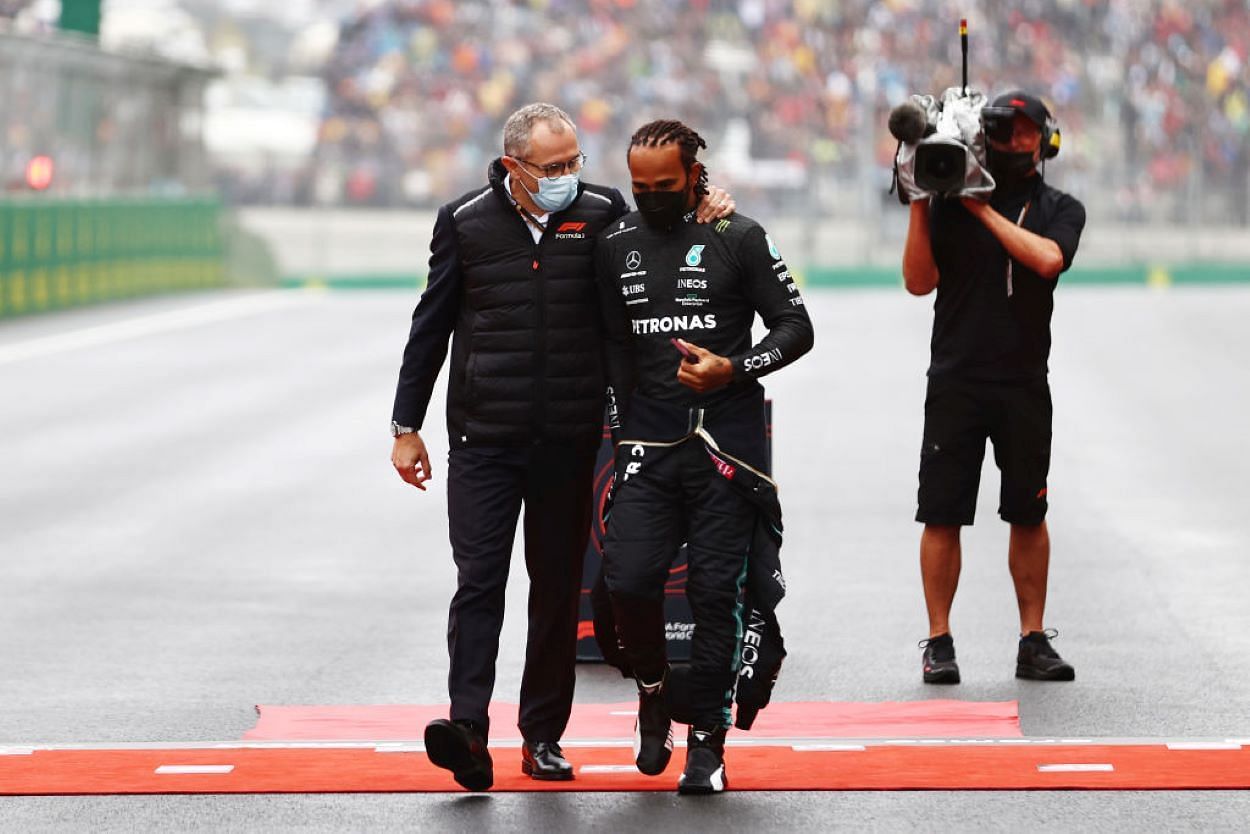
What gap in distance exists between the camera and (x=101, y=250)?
28219mm

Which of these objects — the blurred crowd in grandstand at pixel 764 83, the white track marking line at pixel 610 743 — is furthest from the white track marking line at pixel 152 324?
the white track marking line at pixel 610 743

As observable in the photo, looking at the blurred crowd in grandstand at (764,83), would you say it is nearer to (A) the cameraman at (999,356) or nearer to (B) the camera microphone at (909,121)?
(A) the cameraman at (999,356)

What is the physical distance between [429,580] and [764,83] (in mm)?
28616

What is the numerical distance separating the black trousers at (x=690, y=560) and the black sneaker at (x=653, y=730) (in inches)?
1.7

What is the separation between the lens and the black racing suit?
5512 mm

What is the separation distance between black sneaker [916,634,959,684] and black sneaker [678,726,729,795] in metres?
1.69

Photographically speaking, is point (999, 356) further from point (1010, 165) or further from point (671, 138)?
point (671, 138)

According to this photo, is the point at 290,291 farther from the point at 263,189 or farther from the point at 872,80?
the point at 872,80

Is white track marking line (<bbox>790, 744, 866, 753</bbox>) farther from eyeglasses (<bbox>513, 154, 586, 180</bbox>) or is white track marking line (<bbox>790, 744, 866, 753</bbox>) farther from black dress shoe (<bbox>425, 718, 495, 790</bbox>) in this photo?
eyeglasses (<bbox>513, 154, 586, 180</bbox>)

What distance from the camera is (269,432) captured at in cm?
1507

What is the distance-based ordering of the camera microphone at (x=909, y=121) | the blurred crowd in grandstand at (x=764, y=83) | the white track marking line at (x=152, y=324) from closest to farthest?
the camera microphone at (x=909, y=121)
the white track marking line at (x=152, y=324)
the blurred crowd in grandstand at (x=764, y=83)

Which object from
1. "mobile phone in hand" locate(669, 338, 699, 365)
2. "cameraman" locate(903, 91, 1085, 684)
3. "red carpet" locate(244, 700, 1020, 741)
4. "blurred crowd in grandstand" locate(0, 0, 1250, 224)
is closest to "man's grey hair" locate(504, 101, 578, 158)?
"mobile phone in hand" locate(669, 338, 699, 365)

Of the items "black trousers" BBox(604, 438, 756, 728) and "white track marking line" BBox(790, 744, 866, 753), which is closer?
"black trousers" BBox(604, 438, 756, 728)

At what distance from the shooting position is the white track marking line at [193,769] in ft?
19.2
